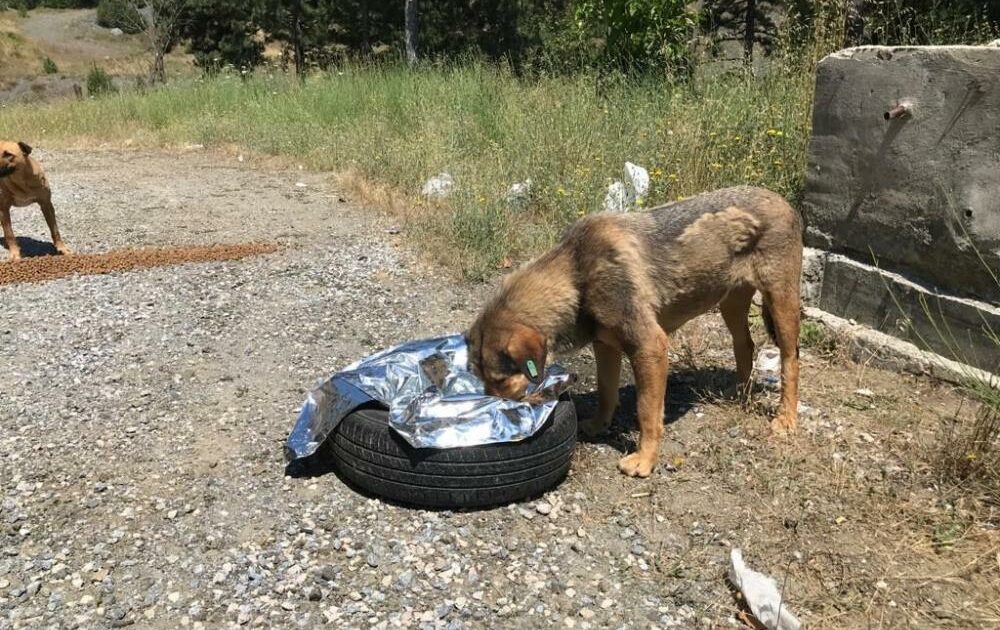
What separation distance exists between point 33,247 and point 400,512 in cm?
699

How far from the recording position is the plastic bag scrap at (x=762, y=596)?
2.87 meters

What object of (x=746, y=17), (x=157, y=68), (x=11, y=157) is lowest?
(x=157, y=68)

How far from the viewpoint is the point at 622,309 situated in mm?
3867

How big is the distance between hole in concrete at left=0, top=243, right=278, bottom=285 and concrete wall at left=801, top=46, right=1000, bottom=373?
17.4ft

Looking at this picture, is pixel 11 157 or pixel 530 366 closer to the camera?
pixel 530 366

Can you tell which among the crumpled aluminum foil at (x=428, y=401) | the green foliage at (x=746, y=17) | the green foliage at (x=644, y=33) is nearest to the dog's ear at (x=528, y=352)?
the crumpled aluminum foil at (x=428, y=401)

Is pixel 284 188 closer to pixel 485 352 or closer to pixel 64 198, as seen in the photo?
pixel 64 198

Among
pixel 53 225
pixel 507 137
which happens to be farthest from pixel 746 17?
pixel 53 225

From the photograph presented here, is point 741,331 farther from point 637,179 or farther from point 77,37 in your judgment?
point 77,37

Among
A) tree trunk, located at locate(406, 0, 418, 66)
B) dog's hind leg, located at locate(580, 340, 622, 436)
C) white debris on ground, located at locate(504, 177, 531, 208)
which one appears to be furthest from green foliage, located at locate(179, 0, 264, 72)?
dog's hind leg, located at locate(580, 340, 622, 436)

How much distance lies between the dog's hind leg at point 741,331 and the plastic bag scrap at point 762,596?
178cm

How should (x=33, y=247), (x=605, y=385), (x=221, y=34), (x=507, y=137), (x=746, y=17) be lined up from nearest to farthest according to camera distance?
(x=605, y=385)
(x=33, y=247)
(x=507, y=137)
(x=746, y=17)
(x=221, y=34)

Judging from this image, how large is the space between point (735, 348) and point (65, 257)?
660cm

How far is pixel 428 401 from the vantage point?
12.2 ft
